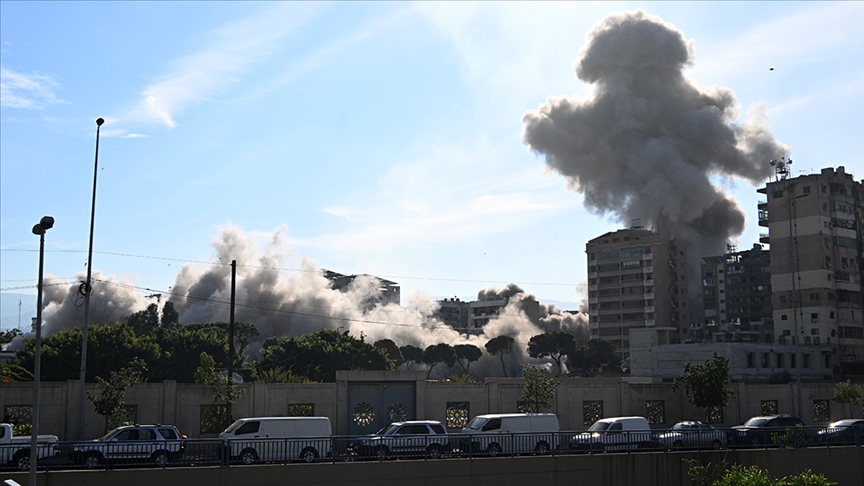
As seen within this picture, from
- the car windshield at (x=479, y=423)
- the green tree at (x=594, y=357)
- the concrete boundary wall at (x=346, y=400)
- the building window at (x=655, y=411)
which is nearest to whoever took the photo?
the car windshield at (x=479, y=423)

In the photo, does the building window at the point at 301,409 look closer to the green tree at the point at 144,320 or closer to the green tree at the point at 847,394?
the green tree at the point at 847,394

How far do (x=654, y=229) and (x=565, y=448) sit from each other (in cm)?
13488

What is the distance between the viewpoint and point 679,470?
105ft

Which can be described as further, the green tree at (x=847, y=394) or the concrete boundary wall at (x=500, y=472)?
the green tree at (x=847, y=394)

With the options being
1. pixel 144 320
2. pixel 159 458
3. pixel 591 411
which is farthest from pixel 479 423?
pixel 144 320

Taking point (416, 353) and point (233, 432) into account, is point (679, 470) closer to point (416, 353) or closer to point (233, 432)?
point (233, 432)

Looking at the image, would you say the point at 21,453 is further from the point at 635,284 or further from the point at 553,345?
the point at 635,284

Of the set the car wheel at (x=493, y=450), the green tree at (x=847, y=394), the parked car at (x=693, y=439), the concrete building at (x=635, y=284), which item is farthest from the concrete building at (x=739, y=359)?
the car wheel at (x=493, y=450)

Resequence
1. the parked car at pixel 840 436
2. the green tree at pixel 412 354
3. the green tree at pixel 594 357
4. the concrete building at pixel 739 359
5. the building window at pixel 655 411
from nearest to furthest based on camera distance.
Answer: the parked car at pixel 840 436 < the building window at pixel 655 411 < the concrete building at pixel 739 359 < the green tree at pixel 594 357 < the green tree at pixel 412 354

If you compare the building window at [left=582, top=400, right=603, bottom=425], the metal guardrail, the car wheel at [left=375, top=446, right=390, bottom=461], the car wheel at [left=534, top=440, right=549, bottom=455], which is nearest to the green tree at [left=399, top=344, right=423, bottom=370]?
the building window at [left=582, top=400, right=603, bottom=425]

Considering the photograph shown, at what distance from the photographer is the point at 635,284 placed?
148m

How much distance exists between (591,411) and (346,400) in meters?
15.2

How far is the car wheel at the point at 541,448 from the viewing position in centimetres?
3045

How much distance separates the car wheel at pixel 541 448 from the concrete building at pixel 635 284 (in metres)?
120
